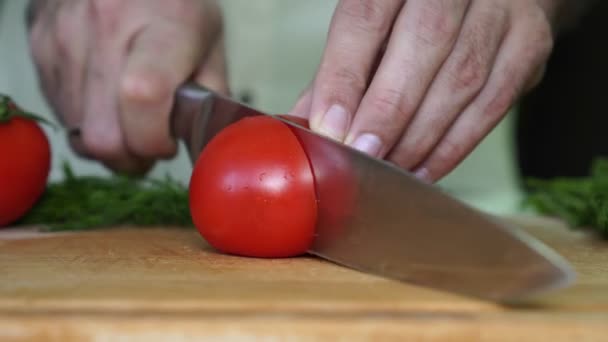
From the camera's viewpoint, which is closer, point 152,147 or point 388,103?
point 388,103

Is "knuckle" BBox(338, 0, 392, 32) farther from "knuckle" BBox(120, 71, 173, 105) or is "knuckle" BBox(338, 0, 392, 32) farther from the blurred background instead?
the blurred background

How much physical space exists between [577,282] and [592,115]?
6.98ft

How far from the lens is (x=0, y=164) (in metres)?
1.29

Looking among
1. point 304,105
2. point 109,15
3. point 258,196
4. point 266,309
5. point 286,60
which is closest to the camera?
point 266,309

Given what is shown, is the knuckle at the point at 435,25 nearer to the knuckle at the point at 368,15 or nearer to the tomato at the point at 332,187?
the knuckle at the point at 368,15

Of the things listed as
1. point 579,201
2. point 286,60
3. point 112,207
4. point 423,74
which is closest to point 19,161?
point 112,207

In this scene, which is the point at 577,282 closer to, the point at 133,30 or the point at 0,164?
the point at 0,164

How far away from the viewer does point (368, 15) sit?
1.18 metres

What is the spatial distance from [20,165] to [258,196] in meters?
0.51

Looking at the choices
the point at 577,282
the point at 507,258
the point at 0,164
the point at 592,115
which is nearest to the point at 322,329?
the point at 507,258

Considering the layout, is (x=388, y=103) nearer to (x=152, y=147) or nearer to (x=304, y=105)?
(x=304, y=105)

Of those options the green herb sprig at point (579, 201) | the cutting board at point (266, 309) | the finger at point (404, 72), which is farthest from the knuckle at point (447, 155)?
the cutting board at point (266, 309)

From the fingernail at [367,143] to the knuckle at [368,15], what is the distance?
18 centimetres

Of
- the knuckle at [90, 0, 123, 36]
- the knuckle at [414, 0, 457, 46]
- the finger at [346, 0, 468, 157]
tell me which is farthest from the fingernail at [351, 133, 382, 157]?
the knuckle at [90, 0, 123, 36]
